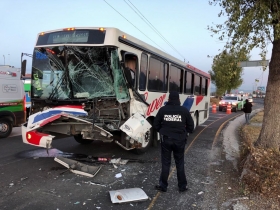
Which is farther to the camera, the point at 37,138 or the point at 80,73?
the point at 80,73

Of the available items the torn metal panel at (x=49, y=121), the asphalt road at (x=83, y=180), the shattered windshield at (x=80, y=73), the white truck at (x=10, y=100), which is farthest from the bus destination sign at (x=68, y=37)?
the white truck at (x=10, y=100)

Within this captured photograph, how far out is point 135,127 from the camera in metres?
5.84

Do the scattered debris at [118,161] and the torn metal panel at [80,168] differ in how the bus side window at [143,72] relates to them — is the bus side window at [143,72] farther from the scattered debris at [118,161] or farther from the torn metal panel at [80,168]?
the torn metal panel at [80,168]

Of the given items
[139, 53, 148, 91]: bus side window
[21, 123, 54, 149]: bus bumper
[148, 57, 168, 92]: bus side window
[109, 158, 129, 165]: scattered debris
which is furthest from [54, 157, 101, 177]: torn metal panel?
[148, 57, 168, 92]: bus side window

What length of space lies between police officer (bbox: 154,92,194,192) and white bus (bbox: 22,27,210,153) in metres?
1.29

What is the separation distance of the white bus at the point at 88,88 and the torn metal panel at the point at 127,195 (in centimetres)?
149

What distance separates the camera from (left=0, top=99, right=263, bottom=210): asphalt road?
4133 millimetres

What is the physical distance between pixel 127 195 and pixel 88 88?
2757 mm

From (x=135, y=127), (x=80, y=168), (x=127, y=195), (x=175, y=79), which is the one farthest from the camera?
(x=175, y=79)

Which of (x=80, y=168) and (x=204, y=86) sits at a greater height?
(x=204, y=86)

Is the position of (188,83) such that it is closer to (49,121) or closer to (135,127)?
(135,127)

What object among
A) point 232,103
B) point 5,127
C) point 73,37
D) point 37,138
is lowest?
point 5,127

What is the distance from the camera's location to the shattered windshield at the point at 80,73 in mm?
5848

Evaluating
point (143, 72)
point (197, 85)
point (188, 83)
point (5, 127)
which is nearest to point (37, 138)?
point (143, 72)
